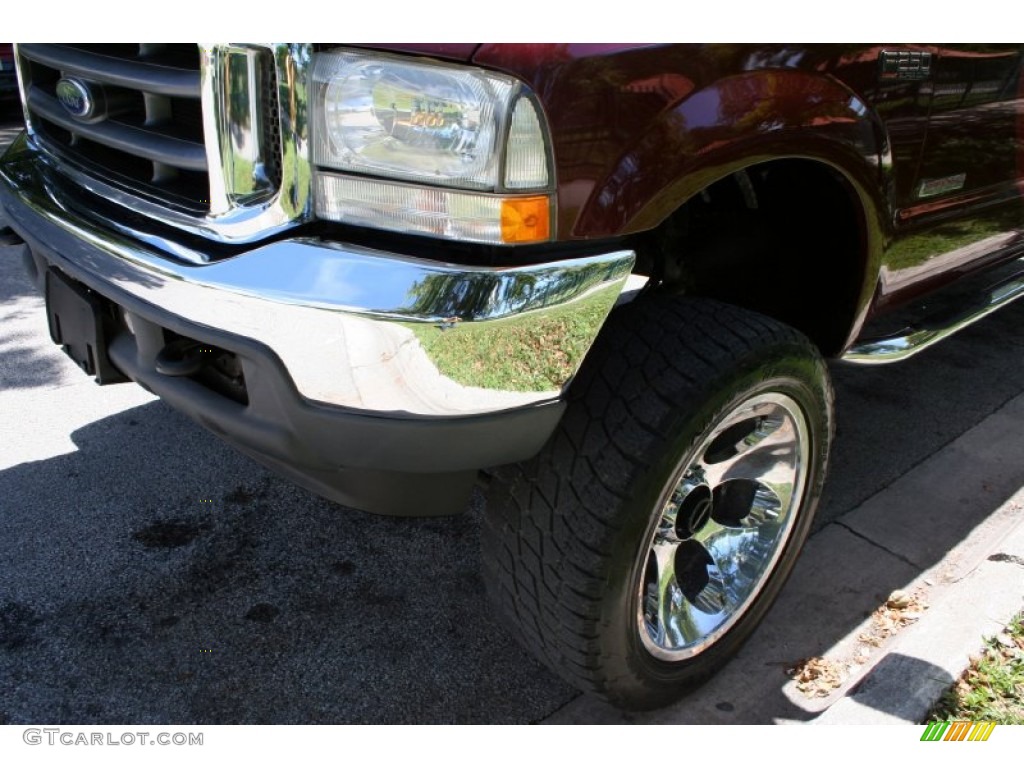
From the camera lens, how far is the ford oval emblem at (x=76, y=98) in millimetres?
1891

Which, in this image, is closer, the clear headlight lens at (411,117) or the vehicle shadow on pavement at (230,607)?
the clear headlight lens at (411,117)

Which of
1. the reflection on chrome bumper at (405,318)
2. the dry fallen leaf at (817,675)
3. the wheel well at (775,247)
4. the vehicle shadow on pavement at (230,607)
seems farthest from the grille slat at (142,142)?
the dry fallen leaf at (817,675)

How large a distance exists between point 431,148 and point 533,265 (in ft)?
0.85

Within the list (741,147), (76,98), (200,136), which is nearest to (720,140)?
(741,147)

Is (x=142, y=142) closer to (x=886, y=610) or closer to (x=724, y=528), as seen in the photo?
(x=724, y=528)

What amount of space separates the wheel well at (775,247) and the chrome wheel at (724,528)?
1.35 feet

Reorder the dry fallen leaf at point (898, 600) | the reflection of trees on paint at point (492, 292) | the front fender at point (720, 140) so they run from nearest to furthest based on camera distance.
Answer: the reflection of trees on paint at point (492, 292), the front fender at point (720, 140), the dry fallen leaf at point (898, 600)

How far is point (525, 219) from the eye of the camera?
4.76ft

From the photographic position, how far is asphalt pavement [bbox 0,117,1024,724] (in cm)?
209

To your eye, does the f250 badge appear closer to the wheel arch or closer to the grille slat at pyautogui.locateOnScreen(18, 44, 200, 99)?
the wheel arch

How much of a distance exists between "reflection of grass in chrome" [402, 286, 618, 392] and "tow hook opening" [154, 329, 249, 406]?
47 cm

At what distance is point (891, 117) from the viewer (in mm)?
1978

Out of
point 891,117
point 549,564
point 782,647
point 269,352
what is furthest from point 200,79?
point 782,647
